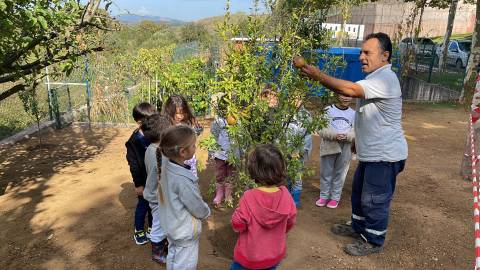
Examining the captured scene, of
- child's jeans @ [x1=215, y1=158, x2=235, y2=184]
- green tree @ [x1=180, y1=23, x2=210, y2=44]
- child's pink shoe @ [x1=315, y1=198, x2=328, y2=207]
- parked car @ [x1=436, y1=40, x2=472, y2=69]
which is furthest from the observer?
green tree @ [x1=180, y1=23, x2=210, y2=44]

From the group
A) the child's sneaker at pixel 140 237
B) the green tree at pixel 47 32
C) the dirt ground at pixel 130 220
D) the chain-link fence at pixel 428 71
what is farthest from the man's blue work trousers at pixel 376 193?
the chain-link fence at pixel 428 71

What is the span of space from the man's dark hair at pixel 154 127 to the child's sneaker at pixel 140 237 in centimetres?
102

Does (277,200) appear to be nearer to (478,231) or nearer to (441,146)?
(478,231)

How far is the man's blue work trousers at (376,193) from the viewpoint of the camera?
3.40 m

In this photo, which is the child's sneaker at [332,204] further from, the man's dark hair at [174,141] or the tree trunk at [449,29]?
the tree trunk at [449,29]

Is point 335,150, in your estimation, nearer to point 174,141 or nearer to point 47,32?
point 174,141

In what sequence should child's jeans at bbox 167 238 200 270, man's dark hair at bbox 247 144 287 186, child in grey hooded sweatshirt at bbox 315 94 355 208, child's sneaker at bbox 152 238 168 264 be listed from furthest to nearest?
child in grey hooded sweatshirt at bbox 315 94 355 208
child's sneaker at bbox 152 238 168 264
child's jeans at bbox 167 238 200 270
man's dark hair at bbox 247 144 287 186

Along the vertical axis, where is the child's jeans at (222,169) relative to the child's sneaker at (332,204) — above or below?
above

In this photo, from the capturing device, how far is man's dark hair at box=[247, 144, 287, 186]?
231 cm

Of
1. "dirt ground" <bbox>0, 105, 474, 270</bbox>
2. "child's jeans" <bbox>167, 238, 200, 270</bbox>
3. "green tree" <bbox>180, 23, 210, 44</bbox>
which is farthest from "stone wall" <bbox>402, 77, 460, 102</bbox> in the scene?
"green tree" <bbox>180, 23, 210, 44</bbox>

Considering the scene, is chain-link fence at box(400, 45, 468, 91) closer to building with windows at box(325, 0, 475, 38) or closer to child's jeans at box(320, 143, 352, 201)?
child's jeans at box(320, 143, 352, 201)

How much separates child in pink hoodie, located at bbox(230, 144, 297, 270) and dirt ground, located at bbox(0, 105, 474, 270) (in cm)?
105

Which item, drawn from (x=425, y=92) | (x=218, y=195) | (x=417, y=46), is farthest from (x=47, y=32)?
(x=417, y=46)

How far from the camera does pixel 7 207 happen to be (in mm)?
4840
